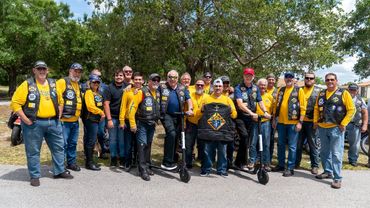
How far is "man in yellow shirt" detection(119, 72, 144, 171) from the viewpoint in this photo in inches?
256

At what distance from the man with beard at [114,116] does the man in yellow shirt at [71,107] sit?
2.00 feet

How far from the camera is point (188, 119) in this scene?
691 cm

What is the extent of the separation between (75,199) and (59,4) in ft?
101

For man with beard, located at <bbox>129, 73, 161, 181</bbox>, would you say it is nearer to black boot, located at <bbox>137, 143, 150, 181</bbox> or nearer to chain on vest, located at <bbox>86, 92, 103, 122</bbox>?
black boot, located at <bbox>137, 143, 150, 181</bbox>

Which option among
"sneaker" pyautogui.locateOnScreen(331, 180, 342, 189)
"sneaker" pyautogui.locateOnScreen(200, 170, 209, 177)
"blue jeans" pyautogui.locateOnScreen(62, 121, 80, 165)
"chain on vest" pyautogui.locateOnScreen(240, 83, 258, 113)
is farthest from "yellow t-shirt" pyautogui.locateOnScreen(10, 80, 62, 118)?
"sneaker" pyautogui.locateOnScreen(331, 180, 342, 189)

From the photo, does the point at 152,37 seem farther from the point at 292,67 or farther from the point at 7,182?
the point at 7,182

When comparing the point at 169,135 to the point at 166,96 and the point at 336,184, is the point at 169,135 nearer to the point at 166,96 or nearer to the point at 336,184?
the point at 166,96

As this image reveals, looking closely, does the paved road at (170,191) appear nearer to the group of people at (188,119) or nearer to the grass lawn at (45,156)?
the group of people at (188,119)

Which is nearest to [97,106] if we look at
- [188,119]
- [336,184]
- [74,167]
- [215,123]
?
[74,167]

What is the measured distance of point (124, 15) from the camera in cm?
1294

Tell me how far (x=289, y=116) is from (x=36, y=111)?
4287mm

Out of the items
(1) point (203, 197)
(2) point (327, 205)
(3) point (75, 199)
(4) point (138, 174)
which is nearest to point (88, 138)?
(4) point (138, 174)

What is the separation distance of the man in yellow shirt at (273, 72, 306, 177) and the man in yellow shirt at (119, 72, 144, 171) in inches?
104

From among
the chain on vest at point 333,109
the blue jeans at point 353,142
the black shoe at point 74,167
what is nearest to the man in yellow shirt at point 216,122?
the chain on vest at point 333,109
